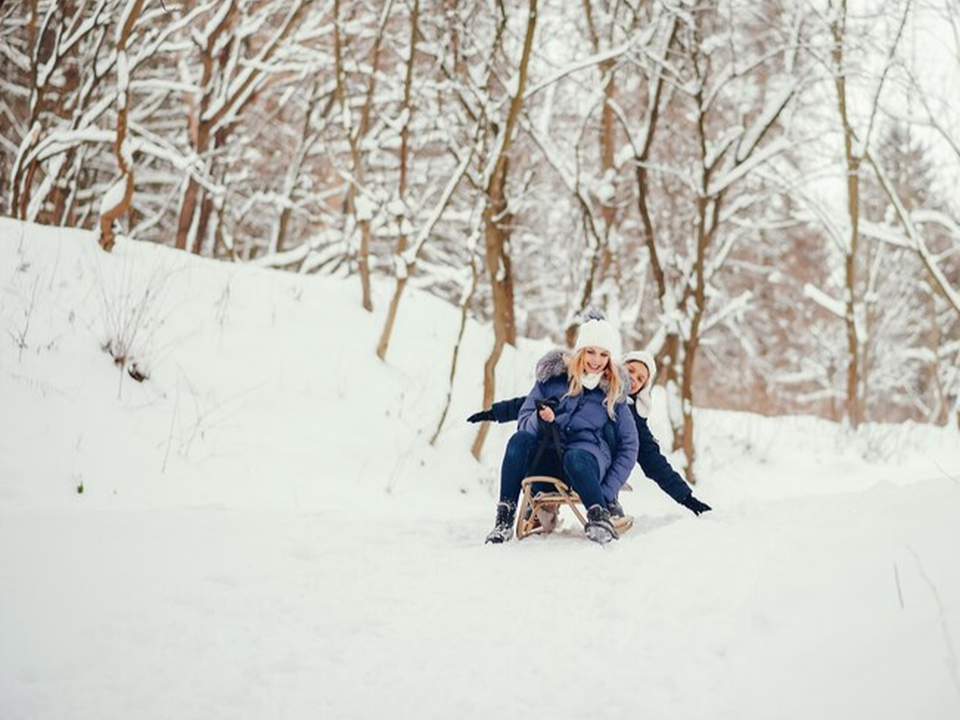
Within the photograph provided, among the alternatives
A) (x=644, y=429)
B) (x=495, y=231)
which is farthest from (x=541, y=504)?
(x=495, y=231)

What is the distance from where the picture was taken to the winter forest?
6918 mm

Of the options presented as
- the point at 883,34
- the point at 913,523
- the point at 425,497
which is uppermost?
the point at 883,34

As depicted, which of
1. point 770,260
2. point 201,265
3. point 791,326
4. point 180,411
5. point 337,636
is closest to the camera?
point 337,636

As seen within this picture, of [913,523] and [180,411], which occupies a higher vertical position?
[913,523]

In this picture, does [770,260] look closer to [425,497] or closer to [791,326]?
[791,326]

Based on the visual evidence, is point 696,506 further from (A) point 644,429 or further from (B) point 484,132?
(B) point 484,132

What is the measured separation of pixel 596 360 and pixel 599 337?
0.13 meters

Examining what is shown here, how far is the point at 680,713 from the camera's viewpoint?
7.00 ft

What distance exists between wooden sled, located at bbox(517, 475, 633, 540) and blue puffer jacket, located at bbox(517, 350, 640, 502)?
18 centimetres

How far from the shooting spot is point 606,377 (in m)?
4.28

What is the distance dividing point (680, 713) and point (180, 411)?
379 cm

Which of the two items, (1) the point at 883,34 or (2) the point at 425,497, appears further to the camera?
(1) the point at 883,34

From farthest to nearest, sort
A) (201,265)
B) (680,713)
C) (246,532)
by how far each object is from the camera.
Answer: (201,265), (246,532), (680,713)

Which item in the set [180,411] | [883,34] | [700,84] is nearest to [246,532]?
[180,411]
